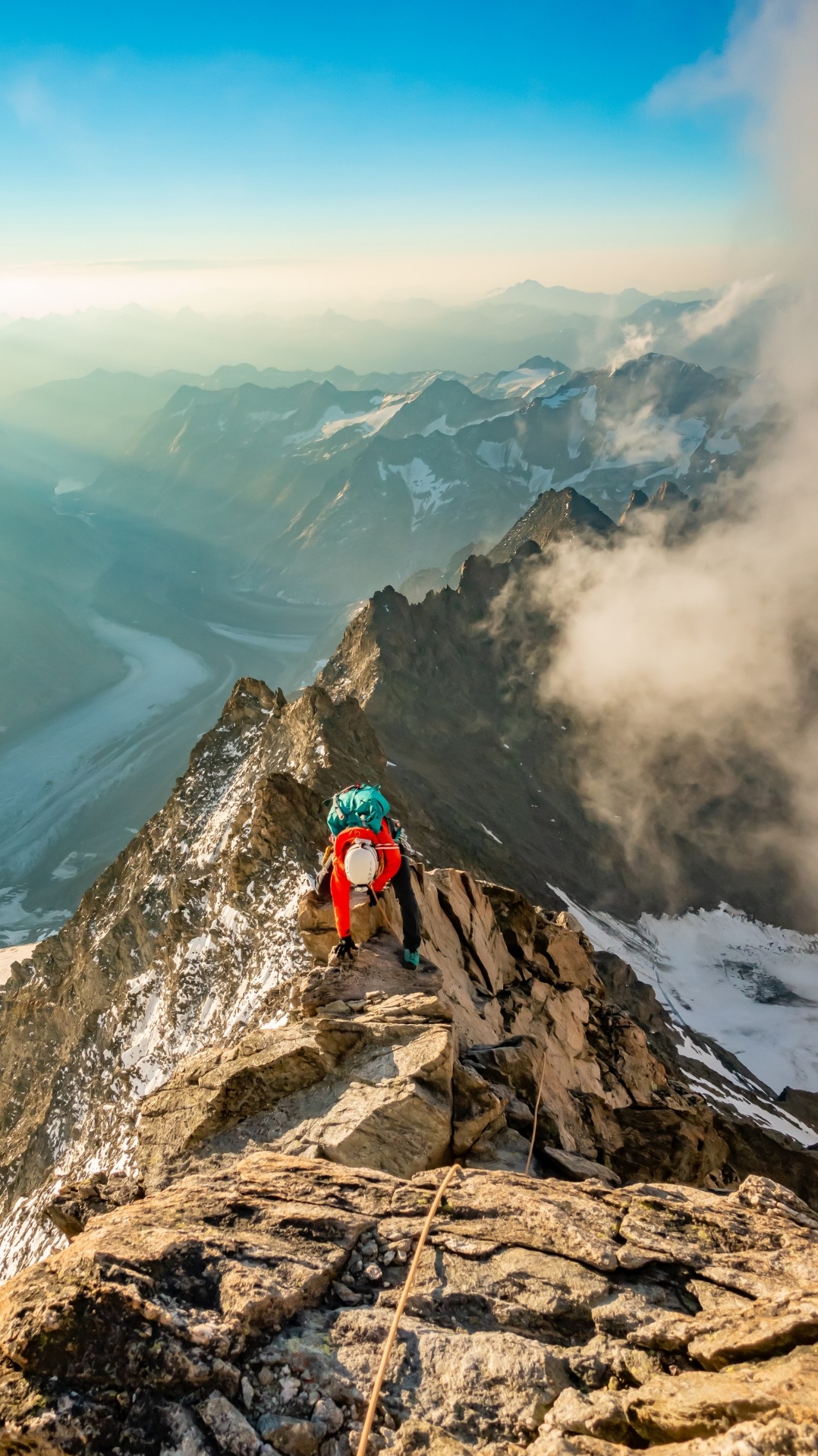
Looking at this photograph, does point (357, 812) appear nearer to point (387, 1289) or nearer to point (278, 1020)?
point (387, 1289)

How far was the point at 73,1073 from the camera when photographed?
35.2 m

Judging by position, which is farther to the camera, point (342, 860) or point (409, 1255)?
point (342, 860)

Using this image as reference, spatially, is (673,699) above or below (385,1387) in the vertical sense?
below

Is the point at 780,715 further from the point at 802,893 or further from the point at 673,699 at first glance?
the point at 802,893

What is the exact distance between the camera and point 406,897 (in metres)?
13.8

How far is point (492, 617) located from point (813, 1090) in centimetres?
7201

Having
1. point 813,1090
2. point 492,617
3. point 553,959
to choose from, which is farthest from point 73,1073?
point 492,617

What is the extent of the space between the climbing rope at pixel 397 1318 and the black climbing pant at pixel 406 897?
506 centimetres

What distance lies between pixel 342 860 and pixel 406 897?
159 cm

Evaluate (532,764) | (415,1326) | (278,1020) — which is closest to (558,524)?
(532,764)

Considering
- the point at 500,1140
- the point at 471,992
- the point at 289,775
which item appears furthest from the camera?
the point at 289,775

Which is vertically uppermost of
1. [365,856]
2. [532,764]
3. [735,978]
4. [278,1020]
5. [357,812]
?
[357,812]

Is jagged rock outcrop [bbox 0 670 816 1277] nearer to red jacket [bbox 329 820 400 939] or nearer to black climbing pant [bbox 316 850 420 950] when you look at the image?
black climbing pant [bbox 316 850 420 950]

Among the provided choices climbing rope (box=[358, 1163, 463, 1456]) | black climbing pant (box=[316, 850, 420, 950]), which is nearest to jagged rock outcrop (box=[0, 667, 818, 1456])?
climbing rope (box=[358, 1163, 463, 1456])
